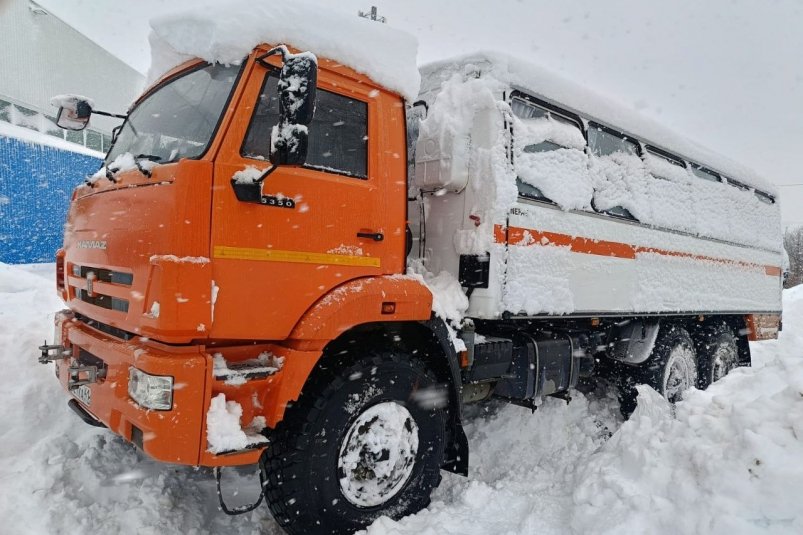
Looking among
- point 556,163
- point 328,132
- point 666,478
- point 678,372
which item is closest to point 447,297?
point 328,132

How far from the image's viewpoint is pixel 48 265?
14008 mm

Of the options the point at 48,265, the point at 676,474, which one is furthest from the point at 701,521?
the point at 48,265

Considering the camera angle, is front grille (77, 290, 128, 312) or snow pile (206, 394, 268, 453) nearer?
snow pile (206, 394, 268, 453)

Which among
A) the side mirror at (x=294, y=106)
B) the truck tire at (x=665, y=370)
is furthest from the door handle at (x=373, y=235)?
the truck tire at (x=665, y=370)

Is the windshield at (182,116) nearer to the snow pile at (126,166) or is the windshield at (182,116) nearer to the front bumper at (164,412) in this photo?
the snow pile at (126,166)

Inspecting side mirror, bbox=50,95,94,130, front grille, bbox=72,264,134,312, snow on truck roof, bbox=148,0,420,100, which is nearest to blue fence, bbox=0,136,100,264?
side mirror, bbox=50,95,94,130

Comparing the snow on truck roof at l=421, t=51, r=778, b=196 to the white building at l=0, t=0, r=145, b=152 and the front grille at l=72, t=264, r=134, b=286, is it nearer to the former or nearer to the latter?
the front grille at l=72, t=264, r=134, b=286

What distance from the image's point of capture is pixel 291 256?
297 centimetres

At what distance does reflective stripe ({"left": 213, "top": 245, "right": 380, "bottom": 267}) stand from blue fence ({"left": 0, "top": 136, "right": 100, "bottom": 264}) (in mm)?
13720

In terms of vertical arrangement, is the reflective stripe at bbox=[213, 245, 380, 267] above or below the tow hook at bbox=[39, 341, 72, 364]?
above

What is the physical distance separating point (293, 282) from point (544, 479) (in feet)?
8.37

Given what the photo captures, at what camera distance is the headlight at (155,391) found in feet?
8.47

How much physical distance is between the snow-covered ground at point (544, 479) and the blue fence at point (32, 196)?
453 inches

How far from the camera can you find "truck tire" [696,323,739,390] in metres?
7.00
